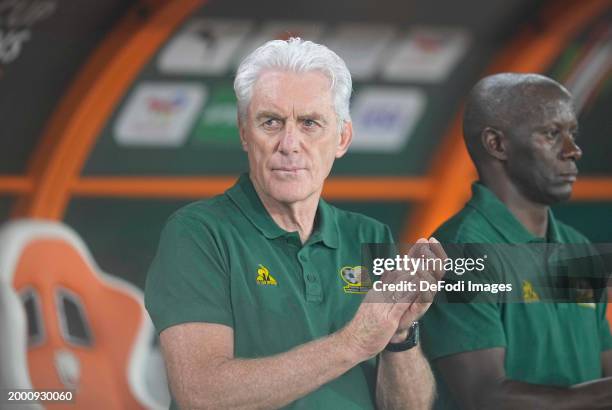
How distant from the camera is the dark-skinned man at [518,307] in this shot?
7.18 ft

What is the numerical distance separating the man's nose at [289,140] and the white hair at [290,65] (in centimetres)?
9

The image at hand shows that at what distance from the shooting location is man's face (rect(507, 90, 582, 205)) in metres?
2.33

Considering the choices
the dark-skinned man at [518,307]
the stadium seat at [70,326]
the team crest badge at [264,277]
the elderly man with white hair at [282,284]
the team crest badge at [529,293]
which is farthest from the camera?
the stadium seat at [70,326]

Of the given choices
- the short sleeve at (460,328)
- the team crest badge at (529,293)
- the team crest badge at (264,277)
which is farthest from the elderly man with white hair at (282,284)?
the team crest badge at (529,293)

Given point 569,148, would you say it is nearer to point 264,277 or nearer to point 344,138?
point 344,138

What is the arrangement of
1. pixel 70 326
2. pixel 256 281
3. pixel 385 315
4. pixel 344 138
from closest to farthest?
pixel 385 315, pixel 256 281, pixel 344 138, pixel 70 326

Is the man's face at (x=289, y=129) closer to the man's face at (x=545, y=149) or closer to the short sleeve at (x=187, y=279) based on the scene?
the short sleeve at (x=187, y=279)

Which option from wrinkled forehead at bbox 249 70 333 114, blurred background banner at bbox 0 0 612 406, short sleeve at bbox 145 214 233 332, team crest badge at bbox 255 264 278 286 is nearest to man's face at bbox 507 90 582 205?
blurred background banner at bbox 0 0 612 406

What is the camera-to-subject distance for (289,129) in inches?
80.8

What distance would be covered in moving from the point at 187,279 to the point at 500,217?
0.80m

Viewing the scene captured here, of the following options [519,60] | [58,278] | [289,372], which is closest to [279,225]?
[289,372]

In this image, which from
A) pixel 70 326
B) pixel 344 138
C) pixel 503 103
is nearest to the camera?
pixel 344 138

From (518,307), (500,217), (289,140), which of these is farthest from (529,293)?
(289,140)

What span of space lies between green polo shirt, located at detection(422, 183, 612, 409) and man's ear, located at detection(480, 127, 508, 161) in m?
0.08
